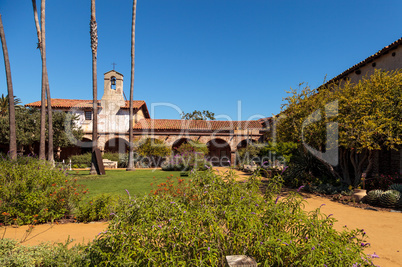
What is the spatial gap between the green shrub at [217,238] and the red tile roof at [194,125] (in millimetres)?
23283

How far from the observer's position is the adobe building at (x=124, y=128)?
25.6 meters

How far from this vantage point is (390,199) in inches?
307

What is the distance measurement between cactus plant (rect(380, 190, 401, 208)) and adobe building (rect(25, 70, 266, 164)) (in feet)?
57.4

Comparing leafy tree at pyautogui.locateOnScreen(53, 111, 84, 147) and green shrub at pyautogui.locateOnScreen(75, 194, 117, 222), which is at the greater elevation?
leafy tree at pyautogui.locateOnScreen(53, 111, 84, 147)

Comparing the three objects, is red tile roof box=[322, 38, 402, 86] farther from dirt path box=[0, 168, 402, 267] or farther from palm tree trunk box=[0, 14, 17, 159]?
palm tree trunk box=[0, 14, 17, 159]

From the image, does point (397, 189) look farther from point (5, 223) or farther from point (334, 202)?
point (5, 223)

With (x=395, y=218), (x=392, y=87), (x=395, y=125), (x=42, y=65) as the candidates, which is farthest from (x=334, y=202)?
(x=42, y=65)

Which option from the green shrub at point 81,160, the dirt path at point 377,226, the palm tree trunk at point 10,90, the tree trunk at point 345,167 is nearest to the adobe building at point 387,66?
the tree trunk at point 345,167

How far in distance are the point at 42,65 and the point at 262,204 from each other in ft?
57.0

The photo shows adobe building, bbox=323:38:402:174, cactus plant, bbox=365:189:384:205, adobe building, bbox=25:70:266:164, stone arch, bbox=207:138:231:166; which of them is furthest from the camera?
stone arch, bbox=207:138:231:166

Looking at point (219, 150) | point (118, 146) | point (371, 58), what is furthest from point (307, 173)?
point (118, 146)

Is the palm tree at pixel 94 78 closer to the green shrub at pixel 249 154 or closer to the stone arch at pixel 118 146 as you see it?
the stone arch at pixel 118 146

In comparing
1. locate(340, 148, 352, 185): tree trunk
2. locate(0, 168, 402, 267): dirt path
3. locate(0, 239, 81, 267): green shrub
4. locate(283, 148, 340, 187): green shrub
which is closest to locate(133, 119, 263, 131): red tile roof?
locate(283, 148, 340, 187): green shrub

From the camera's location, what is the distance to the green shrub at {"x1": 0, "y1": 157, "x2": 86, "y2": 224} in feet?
17.8
